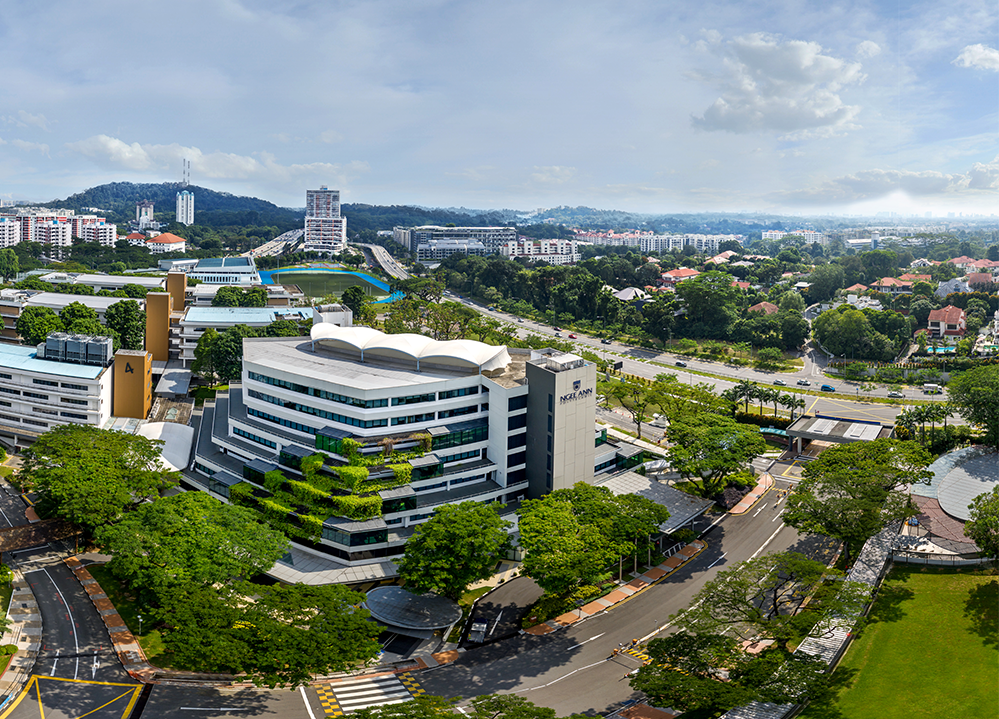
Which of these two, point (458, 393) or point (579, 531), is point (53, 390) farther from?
point (579, 531)

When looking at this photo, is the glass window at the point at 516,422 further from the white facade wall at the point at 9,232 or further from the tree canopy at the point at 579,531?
the white facade wall at the point at 9,232

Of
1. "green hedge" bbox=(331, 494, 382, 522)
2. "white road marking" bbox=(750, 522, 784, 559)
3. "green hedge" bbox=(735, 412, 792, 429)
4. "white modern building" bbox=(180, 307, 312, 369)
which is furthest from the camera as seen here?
"white modern building" bbox=(180, 307, 312, 369)

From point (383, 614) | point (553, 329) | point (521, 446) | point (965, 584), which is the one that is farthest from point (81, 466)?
point (553, 329)

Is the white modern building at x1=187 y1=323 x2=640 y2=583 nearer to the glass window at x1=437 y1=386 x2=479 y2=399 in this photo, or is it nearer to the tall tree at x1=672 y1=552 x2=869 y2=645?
the glass window at x1=437 y1=386 x2=479 y2=399

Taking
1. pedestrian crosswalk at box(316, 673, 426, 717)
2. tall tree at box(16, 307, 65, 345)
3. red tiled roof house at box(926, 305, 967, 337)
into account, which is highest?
red tiled roof house at box(926, 305, 967, 337)

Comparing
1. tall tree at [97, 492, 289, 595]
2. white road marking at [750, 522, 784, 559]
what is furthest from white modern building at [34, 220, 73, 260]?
white road marking at [750, 522, 784, 559]

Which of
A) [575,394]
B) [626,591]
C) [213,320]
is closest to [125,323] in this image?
[213,320]

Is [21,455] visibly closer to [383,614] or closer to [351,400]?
[351,400]
